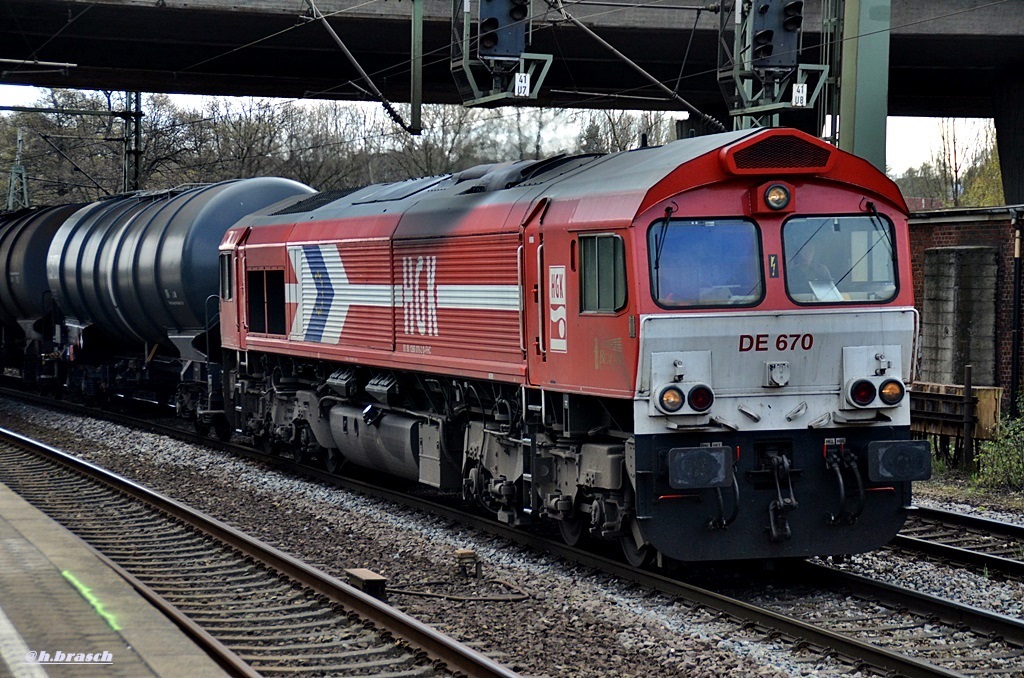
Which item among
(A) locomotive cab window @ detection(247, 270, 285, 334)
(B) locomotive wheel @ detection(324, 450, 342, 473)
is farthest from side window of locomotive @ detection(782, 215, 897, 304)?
(A) locomotive cab window @ detection(247, 270, 285, 334)

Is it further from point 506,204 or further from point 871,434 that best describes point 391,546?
point 871,434

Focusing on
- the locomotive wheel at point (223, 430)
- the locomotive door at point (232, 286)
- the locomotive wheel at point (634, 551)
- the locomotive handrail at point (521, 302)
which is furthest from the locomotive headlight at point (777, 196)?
the locomotive wheel at point (223, 430)

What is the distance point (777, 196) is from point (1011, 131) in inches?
878

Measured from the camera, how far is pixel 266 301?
16719 millimetres

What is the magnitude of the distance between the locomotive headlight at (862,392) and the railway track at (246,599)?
3590 millimetres

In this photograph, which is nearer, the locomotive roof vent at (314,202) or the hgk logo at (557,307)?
the hgk logo at (557,307)

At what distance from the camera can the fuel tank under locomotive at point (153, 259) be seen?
750 inches

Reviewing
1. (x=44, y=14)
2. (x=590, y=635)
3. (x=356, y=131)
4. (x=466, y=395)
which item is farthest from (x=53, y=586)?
(x=356, y=131)

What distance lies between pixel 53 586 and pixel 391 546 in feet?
12.9

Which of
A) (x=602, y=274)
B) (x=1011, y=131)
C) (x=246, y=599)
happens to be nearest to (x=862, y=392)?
(x=602, y=274)

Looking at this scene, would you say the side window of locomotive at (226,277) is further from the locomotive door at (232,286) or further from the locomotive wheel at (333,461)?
the locomotive wheel at (333,461)

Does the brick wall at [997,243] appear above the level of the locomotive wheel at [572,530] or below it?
above

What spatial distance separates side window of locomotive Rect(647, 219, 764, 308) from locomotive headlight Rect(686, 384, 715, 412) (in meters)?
0.60

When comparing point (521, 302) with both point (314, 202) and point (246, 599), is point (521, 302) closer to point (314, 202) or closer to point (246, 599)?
point (246, 599)
